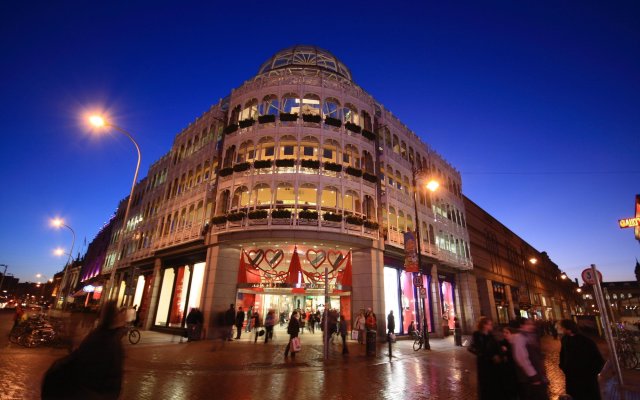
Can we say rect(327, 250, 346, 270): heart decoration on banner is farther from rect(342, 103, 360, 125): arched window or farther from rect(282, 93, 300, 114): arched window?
rect(282, 93, 300, 114): arched window

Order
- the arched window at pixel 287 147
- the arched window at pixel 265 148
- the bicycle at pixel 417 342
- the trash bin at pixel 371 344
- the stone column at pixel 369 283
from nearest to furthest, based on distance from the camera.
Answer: the trash bin at pixel 371 344 → the bicycle at pixel 417 342 → the stone column at pixel 369 283 → the arched window at pixel 287 147 → the arched window at pixel 265 148

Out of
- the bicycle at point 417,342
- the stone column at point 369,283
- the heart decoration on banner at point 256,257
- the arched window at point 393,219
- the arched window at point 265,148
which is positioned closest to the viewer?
the bicycle at point 417,342

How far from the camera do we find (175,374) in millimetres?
10383

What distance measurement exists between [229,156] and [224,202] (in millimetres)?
3619

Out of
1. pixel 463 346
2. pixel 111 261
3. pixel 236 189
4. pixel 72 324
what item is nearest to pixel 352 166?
pixel 236 189

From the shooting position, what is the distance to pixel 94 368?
3506mm

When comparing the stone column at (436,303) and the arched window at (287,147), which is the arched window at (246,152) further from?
the stone column at (436,303)

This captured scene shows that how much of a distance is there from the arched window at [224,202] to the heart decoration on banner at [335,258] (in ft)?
25.1

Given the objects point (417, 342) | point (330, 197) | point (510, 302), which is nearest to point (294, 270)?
point (330, 197)

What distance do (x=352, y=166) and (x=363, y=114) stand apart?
18.1 feet

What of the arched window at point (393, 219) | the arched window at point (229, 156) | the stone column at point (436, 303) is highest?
the arched window at point (229, 156)

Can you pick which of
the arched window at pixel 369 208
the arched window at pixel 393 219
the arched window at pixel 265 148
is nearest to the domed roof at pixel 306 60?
the arched window at pixel 265 148

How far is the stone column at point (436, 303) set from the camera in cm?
2636

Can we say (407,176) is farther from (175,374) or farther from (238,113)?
(175,374)
